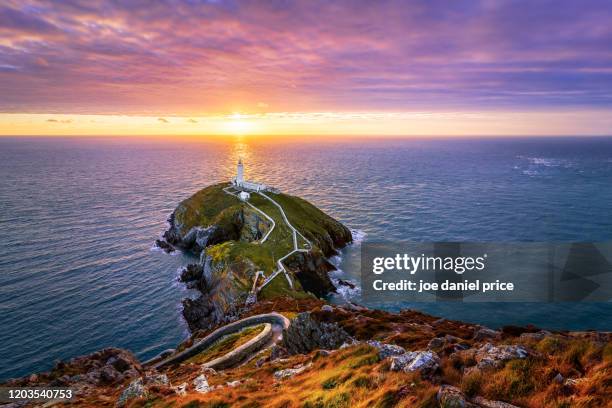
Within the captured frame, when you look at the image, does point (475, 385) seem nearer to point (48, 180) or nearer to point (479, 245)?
point (479, 245)

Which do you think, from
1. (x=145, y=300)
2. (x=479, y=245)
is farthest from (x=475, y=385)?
(x=479, y=245)

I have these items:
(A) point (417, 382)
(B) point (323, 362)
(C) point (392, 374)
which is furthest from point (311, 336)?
(A) point (417, 382)

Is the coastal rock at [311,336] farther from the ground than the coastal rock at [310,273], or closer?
farther from the ground

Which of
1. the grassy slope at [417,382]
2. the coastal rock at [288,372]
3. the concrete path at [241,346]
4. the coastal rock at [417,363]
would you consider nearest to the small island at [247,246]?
the concrete path at [241,346]

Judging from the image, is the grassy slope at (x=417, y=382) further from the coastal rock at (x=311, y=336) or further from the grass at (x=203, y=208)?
the grass at (x=203, y=208)

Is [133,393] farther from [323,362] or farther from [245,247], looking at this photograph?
[245,247]

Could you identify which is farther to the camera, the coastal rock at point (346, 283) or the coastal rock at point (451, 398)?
the coastal rock at point (346, 283)

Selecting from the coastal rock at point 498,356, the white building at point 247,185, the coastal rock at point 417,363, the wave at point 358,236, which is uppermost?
the white building at point 247,185
